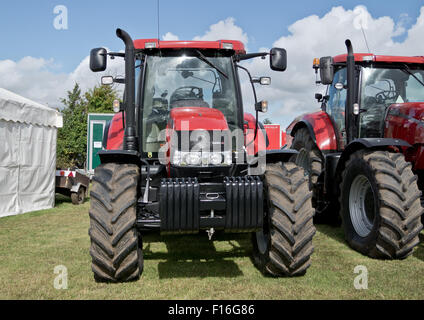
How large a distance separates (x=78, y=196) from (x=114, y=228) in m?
7.20

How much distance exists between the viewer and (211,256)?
4926 mm

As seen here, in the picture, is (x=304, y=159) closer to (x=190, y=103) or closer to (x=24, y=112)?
(x=190, y=103)

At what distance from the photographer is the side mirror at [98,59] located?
4473 millimetres

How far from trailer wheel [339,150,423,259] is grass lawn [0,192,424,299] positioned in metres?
0.17

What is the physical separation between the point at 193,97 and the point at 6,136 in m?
5.21

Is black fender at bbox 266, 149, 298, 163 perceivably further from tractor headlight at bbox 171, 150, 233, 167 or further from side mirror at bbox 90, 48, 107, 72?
side mirror at bbox 90, 48, 107, 72

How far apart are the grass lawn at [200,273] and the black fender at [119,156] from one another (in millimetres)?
1145

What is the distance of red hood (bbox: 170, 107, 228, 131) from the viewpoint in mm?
4254

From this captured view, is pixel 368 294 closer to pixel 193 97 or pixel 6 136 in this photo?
pixel 193 97

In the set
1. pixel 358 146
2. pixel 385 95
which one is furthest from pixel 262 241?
pixel 385 95

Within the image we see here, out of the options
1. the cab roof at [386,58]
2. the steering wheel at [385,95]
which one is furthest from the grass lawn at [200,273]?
the cab roof at [386,58]

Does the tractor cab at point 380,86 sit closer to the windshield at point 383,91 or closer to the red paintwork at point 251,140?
the windshield at point 383,91

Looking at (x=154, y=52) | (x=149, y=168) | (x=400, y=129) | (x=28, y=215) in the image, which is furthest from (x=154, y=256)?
(x=28, y=215)

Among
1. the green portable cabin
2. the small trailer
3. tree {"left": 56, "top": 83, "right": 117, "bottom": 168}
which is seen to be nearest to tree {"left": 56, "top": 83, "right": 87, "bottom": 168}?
tree {"left": 56, "top": 83, "right": 117, "bottom": 168}
